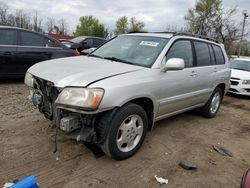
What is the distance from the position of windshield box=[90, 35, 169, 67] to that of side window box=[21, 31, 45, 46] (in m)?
3.17

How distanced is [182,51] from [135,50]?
87 cm

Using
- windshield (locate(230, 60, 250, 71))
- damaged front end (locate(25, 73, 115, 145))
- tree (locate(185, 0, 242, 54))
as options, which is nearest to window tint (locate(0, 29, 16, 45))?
damaged front end (locate(25, 73, 115, 145))

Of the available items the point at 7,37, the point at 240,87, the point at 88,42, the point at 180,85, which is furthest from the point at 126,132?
the point at 88,42

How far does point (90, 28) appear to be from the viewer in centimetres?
3903

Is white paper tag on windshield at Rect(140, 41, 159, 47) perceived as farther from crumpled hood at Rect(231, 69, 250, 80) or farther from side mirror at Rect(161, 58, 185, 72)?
crumpled hood at Rect(231, 69, 250, 80)

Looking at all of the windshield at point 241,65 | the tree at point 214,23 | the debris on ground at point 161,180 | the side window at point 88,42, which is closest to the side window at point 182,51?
the debris on ground at point 161,180

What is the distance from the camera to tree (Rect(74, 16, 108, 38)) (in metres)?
38.3

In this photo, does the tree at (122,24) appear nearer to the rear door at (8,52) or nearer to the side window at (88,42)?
the side window at (88,42)

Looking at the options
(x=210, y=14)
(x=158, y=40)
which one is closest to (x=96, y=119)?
(x=158, y=40)

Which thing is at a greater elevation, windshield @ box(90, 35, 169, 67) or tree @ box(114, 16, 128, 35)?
tree @ box(114, 16, 128, 35)

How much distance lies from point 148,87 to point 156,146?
1050 millimetres

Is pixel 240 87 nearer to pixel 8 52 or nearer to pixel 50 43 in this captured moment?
pixel 50 43

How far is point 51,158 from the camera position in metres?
3.22

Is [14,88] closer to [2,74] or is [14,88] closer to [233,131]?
[2,74]
